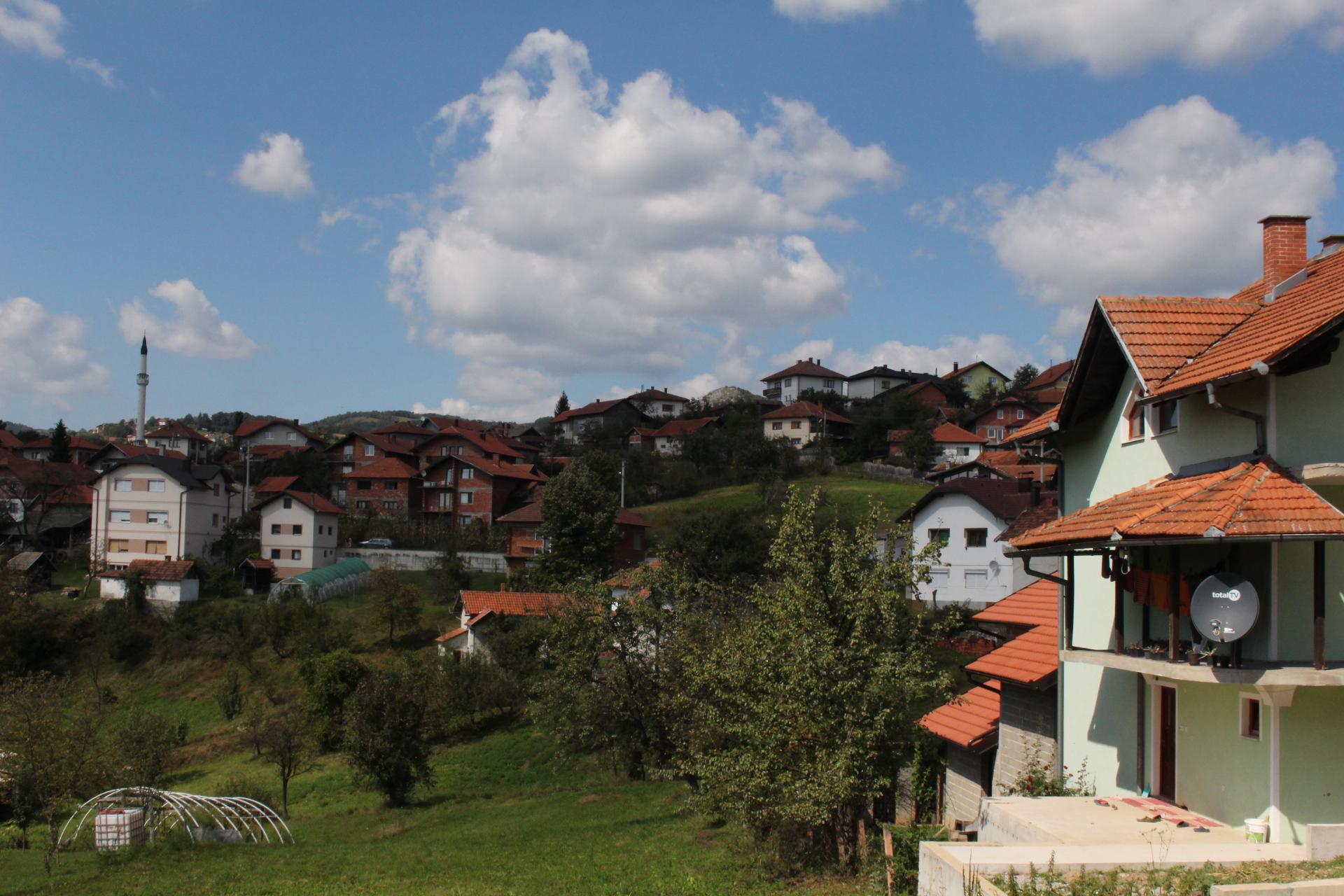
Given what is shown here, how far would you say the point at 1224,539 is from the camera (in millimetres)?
10984

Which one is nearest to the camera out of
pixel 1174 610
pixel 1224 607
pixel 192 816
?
pixel 1224 607

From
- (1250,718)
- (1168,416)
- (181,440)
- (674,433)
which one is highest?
(674,433)

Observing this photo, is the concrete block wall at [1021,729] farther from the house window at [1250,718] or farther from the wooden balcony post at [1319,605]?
the wooden balcony post at [1319,605]

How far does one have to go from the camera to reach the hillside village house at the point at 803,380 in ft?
432

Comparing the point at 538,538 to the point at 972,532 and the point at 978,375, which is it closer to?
the point at 972,532

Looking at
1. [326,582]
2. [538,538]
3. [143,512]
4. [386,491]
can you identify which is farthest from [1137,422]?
[386,491]

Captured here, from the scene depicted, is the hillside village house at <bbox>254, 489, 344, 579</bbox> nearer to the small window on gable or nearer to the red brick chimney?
the small window on gable

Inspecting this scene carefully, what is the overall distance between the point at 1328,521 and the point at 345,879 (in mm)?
19452

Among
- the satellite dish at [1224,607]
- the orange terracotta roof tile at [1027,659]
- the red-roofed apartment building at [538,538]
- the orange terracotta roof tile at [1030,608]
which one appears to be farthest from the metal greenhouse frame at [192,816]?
the red-roofed apartment building at [538,538]

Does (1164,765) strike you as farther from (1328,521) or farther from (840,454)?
(840,454)

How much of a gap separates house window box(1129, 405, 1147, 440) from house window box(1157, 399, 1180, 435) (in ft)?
1.65

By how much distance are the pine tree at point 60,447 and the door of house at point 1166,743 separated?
110 m

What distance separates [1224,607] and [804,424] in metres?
92.7

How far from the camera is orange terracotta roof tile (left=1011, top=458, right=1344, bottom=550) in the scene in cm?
1107
